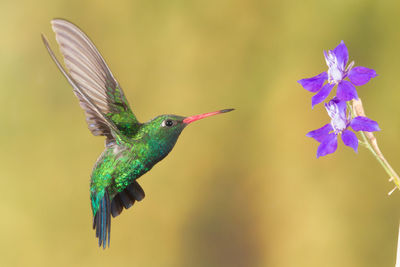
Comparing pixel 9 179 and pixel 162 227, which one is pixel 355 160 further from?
pixel 9 179

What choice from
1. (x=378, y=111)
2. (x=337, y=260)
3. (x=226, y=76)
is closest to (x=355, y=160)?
(x=378, y=111)

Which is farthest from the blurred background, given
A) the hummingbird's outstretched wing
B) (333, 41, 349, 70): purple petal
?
(333, 41, 349, 70): purple petal

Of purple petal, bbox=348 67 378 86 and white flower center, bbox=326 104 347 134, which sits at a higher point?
purple petal, bbox=348 67 378 86

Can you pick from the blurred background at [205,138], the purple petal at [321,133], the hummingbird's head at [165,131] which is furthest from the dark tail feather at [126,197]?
the blurred background at [205,138]

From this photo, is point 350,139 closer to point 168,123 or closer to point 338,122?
point 338,122

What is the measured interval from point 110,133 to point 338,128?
0.39 m

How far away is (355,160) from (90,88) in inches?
35.6

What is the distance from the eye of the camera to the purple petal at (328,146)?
0.58 m

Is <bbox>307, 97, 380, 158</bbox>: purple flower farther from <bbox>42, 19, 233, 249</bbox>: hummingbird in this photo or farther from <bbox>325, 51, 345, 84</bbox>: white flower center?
<bbox>42, 19, 233, 249</bbox>: hummingbird

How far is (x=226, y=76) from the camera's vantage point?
1.61 metres

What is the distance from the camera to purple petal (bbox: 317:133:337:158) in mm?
579

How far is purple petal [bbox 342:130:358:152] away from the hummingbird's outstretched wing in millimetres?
375

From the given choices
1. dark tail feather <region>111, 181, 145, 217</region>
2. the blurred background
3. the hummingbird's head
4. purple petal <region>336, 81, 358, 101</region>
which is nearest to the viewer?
purple petal <region>336, 81, 358, 101</region>

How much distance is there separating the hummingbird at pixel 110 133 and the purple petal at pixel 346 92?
0.75ft
